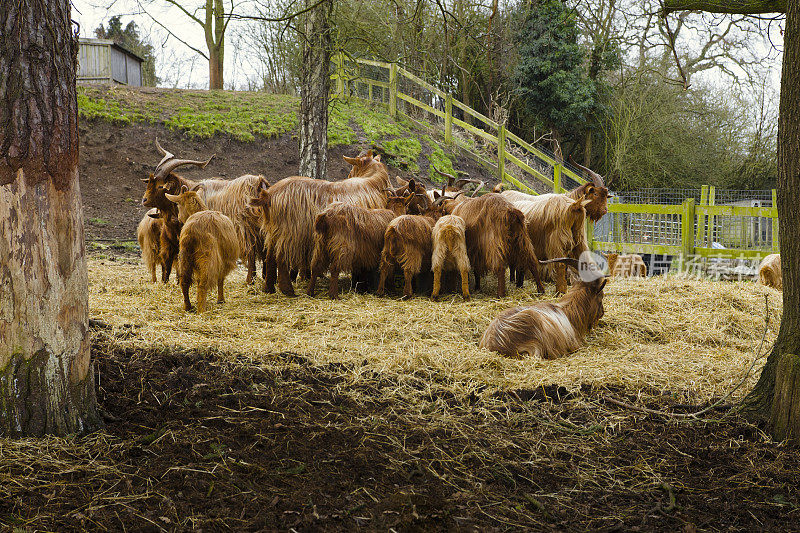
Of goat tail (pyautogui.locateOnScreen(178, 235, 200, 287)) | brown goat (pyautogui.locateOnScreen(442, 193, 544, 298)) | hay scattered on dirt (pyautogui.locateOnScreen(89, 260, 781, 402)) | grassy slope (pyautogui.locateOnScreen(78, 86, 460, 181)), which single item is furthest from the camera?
grassy slope (pyautogui.locateOnScreen(78, 86, 460, 181))

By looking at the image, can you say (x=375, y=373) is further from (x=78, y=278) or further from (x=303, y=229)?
(x=303, y=229)

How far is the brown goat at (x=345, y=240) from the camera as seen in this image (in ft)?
22.4

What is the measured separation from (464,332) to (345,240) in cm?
192

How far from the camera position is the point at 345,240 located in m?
6.81

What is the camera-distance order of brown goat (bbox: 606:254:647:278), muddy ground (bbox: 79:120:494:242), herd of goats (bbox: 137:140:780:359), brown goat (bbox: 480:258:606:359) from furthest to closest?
muddy ground (bbox: 79:120:494:242) < brown goat (bbox: 606:254:647:278) < herd of goats (bbox: 137:140:780:359) < brown goat (bbox: 480:258:606:359)

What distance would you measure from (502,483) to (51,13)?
316cm

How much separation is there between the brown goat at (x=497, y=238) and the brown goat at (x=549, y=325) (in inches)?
59.6

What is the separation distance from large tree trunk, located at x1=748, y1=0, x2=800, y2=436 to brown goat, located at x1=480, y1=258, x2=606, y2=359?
1.76 meters

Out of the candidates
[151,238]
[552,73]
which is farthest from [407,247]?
[552,73]

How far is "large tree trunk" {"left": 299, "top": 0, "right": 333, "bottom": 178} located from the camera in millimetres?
8914

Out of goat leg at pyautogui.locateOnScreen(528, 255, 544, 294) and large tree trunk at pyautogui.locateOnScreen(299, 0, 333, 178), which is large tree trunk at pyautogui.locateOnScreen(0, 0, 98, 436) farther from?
large tree trunk at pyautogui.locateOnScreen(299, 0, 333, 178)

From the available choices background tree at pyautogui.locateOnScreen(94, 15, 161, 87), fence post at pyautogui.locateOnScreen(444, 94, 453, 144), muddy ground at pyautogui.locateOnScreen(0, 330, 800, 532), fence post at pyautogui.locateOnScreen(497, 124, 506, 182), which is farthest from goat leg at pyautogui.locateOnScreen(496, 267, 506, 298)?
background tree at pyautogui.locateOnScreen(94, 15, 161, 87)

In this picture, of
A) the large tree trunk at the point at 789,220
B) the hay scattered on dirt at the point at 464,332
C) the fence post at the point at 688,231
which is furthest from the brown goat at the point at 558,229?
the fence post at the point at 688,231

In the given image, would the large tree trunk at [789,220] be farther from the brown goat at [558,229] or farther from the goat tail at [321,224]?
the goat tail at [321,224]
